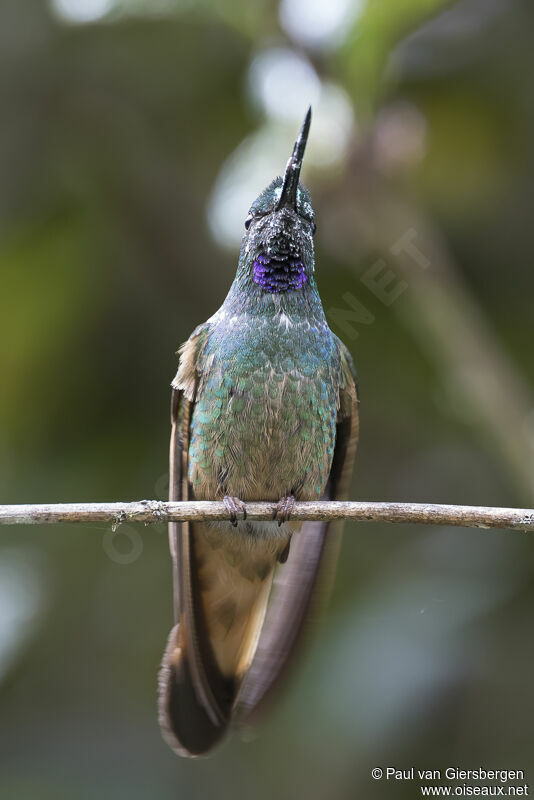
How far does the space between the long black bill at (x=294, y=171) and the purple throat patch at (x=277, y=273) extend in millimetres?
209

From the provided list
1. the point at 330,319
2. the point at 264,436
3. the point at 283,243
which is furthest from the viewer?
the point at 330,319

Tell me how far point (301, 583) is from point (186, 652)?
542mm

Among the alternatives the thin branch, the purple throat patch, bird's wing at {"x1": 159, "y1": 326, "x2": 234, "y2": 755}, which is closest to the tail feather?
bird's wing at {"x1": 159, "y1": 326, "x2": 234, "y2": 755}

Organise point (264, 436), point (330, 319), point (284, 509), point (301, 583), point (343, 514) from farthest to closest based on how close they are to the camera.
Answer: point (330, 319) → point (301, 583) → point (264, 436) → point (284, 509) → point (343, 514)

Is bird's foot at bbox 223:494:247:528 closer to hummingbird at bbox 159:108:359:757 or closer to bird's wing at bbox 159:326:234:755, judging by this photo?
hummingbird at bbox 159:108:359:757

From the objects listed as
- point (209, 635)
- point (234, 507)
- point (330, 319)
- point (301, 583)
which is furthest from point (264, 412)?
point (330, 319)

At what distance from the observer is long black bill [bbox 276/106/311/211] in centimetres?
357

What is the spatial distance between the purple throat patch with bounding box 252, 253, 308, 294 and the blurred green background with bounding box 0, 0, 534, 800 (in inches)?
14.8

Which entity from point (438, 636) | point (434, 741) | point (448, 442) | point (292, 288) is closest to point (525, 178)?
point (448, 442)

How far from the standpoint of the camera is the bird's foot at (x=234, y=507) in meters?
3.51

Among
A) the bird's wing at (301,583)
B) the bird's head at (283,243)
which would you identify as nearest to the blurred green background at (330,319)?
the bird's head at (283,243)

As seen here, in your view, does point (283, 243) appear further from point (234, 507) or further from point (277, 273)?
point (234, 507)

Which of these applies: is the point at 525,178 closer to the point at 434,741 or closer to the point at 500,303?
the point at 500,303

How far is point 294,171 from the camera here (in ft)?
12.3
